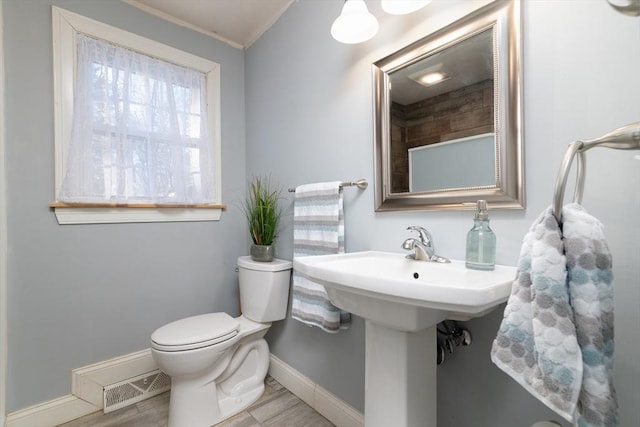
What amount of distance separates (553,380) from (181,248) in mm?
1851

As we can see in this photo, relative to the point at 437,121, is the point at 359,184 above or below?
below

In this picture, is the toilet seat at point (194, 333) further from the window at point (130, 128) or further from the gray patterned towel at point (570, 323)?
the gray patterned towel at point (570, 323)

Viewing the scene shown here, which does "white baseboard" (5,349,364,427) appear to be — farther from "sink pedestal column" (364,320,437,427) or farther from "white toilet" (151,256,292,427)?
"sink pedestal column" (364,320,437,427)

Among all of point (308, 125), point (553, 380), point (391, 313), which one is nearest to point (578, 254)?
point (553, 380)

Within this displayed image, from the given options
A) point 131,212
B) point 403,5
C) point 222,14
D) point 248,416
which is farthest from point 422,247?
point 222,14

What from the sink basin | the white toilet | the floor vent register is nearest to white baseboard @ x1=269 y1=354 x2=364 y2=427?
the white toilet

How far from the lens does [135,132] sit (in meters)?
1.59

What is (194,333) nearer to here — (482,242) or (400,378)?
(400,378)

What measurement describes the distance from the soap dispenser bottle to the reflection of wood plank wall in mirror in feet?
0.90

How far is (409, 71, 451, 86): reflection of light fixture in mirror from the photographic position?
0.99 metres

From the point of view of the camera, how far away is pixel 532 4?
785 millimetres

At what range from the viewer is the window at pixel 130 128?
143 centimetres

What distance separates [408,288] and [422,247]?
403 mm

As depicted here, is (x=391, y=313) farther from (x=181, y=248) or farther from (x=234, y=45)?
(x=234, y=45)
